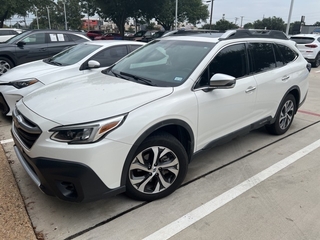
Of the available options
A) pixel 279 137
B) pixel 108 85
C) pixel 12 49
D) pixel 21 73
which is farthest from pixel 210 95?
pixel 12 49

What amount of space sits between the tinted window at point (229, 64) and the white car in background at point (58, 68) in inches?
94.5

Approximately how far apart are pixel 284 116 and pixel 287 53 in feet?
3.32

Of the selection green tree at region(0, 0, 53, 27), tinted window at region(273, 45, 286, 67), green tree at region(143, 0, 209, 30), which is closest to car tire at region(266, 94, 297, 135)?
tinted window at region(273, 45, 286, 67)

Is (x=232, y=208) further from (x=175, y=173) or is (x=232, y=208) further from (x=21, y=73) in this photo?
(x=21, y=73)

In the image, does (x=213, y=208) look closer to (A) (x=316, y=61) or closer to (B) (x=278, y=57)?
(B) (x=278, y=57)

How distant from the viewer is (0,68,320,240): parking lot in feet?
8.11

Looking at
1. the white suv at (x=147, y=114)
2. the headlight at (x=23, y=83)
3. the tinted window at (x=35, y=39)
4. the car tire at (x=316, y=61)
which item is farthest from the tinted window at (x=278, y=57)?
the car tire at (x=316, y=61)

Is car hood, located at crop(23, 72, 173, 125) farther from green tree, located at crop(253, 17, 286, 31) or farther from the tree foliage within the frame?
green tree, located at crop(253, 17, 286, 31)

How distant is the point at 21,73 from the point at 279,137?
472cm

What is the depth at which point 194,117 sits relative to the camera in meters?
2.96

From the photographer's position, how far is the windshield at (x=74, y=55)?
5.76m

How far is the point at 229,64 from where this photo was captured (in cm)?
348

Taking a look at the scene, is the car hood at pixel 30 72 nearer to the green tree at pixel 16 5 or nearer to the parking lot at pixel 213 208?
the parking lot at pixel 213 208

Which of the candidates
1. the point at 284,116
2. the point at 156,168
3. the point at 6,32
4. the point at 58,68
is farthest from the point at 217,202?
the point at 6,32
